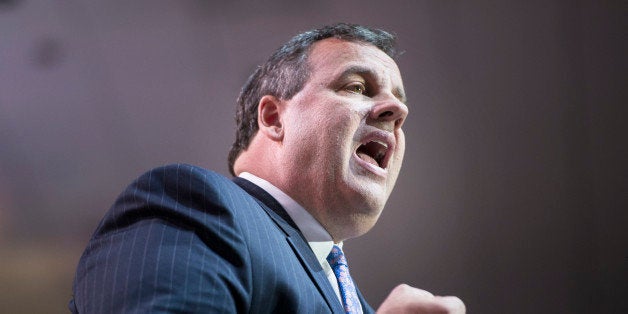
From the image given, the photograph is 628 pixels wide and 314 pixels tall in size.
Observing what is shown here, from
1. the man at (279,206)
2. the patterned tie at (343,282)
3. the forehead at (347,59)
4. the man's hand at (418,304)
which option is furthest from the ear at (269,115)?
the man's hand at (418,304)

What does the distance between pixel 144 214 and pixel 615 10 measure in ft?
5.37

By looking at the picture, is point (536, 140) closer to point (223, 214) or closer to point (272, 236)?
point (272, 236)

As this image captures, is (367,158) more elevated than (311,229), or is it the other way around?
(367,158)

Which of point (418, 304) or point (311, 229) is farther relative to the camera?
point (311, 229)

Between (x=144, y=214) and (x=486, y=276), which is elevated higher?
(x=144, y=214)

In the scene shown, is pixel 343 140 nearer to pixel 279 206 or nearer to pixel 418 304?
pixel 279 206

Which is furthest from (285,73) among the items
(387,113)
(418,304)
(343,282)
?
(418,304)

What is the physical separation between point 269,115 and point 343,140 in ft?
0.77

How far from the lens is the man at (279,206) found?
2.38 ft

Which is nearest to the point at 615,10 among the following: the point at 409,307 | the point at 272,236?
the point at 409,307

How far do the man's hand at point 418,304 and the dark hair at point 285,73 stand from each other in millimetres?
501

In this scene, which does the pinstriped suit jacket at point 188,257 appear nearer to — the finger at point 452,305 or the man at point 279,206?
the man at point 279,206

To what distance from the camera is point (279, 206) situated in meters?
1.10

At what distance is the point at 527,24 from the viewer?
1769 mm
